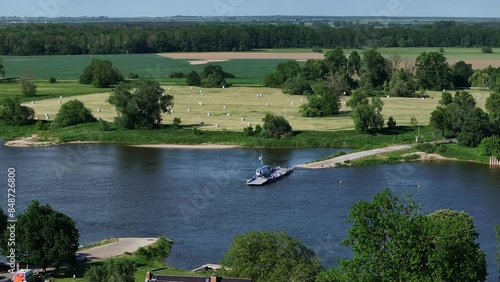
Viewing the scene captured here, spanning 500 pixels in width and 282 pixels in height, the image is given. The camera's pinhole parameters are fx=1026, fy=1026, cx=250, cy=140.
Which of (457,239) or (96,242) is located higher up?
(457,239)

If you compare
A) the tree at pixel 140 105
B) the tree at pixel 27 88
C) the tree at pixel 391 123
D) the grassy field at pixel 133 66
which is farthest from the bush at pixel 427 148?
the tree at pixel 27 88

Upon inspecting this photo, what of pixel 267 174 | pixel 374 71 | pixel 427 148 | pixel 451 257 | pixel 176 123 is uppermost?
pixel 374 71

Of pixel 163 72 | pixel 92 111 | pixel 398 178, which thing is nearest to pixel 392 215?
pixel 398 178

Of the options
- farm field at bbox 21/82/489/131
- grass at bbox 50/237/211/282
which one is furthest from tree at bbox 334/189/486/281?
farm field at bbox 21/82/489/131

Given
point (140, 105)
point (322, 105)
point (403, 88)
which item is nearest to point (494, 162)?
point (322, 105)

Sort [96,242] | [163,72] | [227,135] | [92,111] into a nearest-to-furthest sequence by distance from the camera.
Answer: [96,242]
[227,135]
[92,111]
[163,72]

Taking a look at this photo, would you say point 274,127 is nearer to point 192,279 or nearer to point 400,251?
point 192,279

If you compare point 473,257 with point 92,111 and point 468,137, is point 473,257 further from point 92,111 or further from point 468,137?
point 92,111

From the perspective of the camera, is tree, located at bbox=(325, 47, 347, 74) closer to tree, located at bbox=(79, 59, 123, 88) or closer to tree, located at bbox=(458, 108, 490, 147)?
tree, located at bbox=(79, 59, 123, 88)
